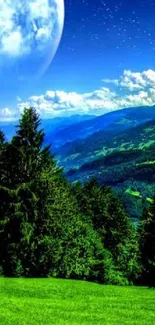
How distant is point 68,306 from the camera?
32.0 meters

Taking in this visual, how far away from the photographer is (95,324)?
27.2 meters

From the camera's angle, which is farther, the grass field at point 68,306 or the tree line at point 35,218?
the tree line at point 35,218

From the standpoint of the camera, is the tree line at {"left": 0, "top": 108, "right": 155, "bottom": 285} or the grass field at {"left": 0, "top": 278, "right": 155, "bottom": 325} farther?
the tree line at {"left": 0, "top": 108, "right": 155, "bottom": 285}

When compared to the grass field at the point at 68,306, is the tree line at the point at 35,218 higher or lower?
higher

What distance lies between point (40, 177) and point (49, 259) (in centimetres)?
953

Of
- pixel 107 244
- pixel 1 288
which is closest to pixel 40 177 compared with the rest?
pixel 1 288

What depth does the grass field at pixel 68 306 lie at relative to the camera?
27594 mm

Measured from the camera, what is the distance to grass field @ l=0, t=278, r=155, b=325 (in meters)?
27.6

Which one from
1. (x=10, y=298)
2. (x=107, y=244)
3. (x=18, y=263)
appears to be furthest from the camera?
(x=107, y=244)

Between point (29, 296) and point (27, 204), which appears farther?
Result: point (27, 204)

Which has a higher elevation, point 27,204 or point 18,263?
point 27,204

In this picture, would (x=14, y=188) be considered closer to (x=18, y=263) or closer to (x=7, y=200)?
(x=7, y=200)

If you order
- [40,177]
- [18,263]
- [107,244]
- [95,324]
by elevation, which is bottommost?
[95,324]

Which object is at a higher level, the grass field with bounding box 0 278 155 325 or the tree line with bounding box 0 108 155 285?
the tree line with bounding box 0 108 155 285
